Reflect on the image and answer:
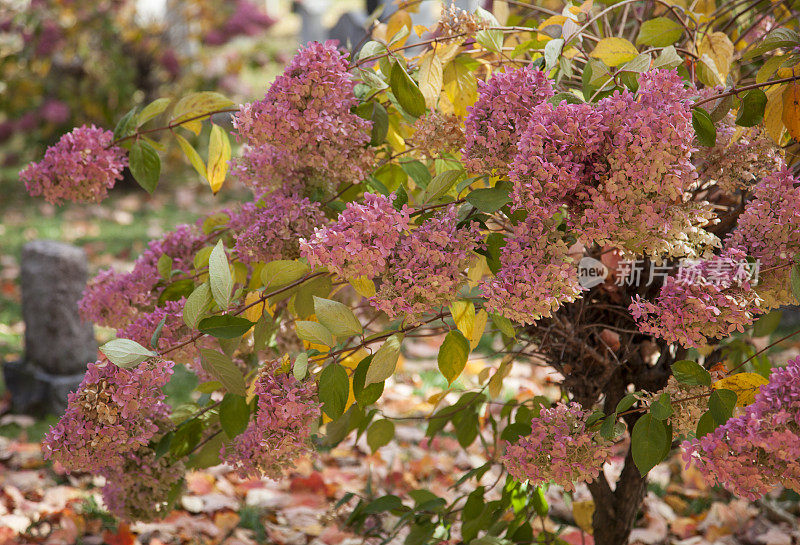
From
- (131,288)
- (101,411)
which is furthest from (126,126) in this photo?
(101,411)

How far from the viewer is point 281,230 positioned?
1033mm

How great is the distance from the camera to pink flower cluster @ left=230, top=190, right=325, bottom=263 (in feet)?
3.41

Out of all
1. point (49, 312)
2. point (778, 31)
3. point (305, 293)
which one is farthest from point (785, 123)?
point (49, 312)

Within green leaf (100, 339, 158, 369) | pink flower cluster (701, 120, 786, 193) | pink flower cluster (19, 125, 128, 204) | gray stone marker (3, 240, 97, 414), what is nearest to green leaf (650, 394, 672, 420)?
pink flower cluster (701, 120, 786, 193)

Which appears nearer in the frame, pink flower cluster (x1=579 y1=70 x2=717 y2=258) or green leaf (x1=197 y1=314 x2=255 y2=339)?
pink flower cluster (x1=579 y1=70 x2=717 y2=258)

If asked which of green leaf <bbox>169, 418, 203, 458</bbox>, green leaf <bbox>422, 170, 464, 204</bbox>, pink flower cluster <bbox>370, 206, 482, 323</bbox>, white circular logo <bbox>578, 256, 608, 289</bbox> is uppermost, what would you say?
green leaf <bbox>422, 170, 464, 204</bbox>

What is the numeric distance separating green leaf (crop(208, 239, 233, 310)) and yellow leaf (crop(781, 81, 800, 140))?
75 centimetres

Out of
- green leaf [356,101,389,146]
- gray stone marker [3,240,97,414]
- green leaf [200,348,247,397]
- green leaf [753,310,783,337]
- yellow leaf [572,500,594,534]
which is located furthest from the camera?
gray stone marker [3,240,97,414]

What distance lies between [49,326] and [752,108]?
2.34 meters

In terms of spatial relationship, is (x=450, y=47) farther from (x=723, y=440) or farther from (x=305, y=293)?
(x=723, y=440)

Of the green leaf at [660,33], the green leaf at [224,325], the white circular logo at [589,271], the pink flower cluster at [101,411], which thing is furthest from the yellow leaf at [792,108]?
the pink flower cluster at [101,411]

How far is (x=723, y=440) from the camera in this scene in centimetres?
79

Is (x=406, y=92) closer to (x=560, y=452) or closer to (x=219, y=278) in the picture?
(x=219, y=278)

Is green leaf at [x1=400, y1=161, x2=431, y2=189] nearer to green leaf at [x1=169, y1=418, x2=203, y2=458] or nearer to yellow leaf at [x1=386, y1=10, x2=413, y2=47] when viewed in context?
yellow leaf at [x1=386, y1=10, x2=413, y2=47]
